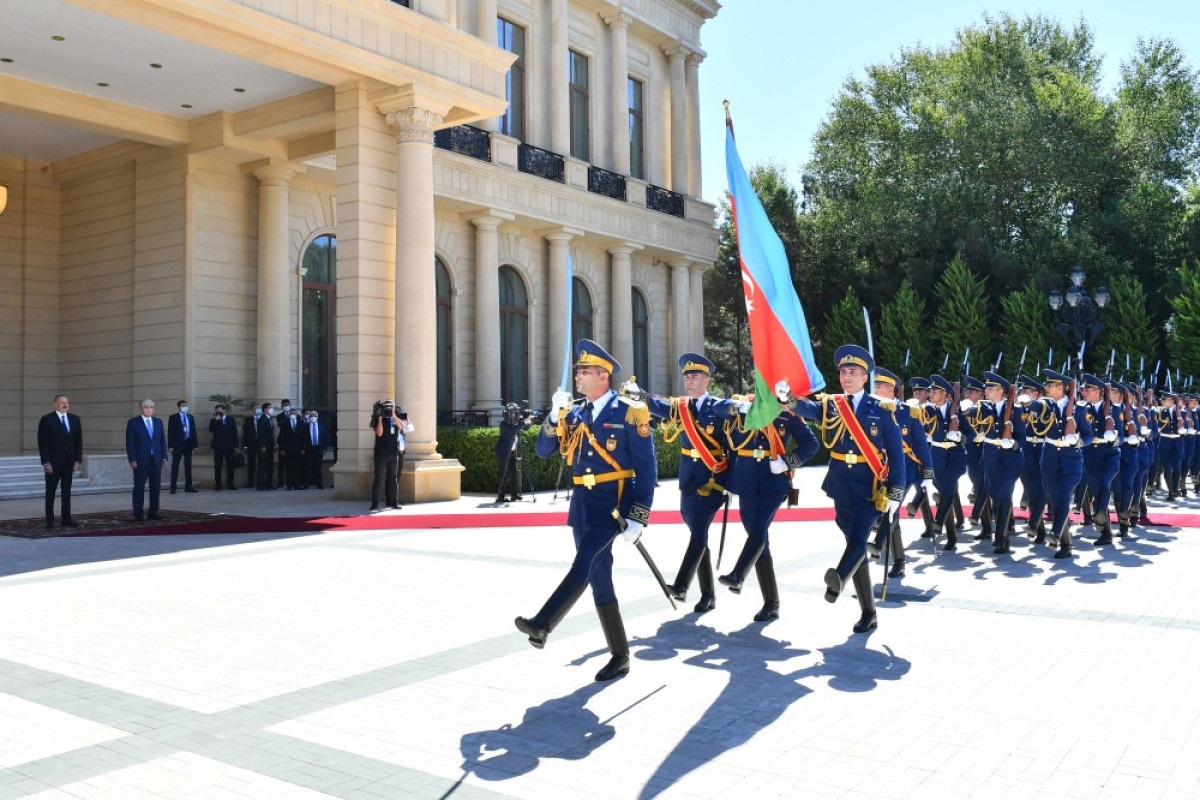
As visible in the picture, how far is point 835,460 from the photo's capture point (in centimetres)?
782

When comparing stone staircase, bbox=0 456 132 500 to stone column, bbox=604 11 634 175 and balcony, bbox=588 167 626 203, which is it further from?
stone column, bbox=604 11 634 175

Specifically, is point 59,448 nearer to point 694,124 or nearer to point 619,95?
point 619,95

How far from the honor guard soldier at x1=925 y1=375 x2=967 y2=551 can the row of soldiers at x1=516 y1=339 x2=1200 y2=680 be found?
0.02 metres

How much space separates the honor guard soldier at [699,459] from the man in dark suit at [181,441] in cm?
1411

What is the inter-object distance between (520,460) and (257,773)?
52.8ft

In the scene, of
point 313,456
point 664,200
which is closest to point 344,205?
point 313,456

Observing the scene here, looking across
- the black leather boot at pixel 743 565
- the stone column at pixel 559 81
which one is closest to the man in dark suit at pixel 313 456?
the stone column at pixel 559 81

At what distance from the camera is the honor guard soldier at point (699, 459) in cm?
812

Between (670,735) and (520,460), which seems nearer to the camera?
(670,735)

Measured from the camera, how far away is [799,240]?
4053cm

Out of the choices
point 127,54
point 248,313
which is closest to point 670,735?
point 127,54

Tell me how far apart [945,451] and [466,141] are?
15.9 m

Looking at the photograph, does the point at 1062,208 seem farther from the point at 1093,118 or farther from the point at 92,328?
the point at 92,328

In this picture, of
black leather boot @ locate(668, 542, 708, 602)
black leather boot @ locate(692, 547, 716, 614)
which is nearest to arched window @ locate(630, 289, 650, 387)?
black leather boot @ locate(692, 547, 716, 614)
